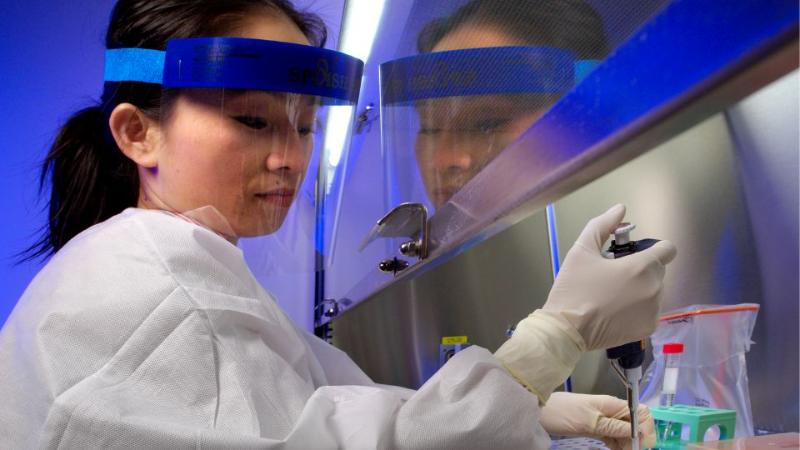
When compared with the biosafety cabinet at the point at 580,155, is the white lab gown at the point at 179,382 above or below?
below

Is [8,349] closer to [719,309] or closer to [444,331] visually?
[719,309]

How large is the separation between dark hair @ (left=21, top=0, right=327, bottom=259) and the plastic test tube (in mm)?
911

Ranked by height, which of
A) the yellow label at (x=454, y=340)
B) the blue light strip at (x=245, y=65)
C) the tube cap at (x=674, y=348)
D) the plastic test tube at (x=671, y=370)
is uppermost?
the blue light strip at (x=245, y=65)

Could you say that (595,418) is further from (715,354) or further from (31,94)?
(31,94)

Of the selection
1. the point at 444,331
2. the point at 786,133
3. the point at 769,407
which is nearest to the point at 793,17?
the point at 786,133

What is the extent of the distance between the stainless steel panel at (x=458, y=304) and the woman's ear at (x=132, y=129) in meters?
0.87

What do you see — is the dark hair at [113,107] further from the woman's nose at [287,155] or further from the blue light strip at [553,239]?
the blue light strip at [553,239]

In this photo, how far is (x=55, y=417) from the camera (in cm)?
70

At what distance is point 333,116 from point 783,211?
2.57ft

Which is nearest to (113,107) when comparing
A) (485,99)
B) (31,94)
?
(485,99)

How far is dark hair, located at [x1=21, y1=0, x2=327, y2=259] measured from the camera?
1.09 m

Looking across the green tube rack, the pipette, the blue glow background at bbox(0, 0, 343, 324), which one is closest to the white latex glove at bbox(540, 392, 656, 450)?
the green tube rack

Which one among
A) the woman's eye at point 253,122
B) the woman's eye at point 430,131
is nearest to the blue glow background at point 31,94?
the woman's eye at point 253,122

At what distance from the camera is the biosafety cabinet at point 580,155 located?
1.53ft
